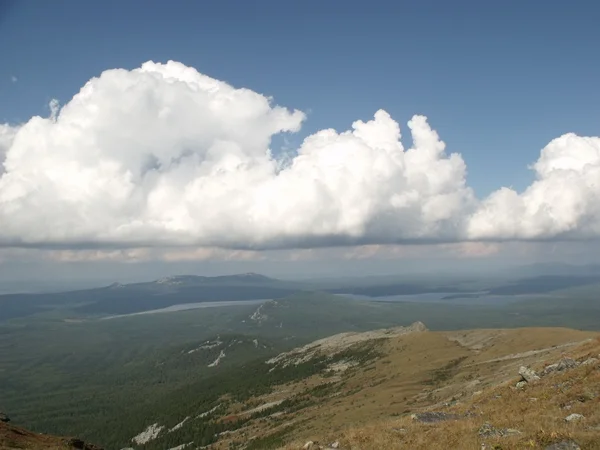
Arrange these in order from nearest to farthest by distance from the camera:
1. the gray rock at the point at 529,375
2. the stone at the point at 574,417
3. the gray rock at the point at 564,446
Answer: the gray rock at the point at 564,446
the stone at the point at 574,417
the gray rock at the point at 529,375

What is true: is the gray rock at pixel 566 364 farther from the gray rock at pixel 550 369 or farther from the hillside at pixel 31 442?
the hillside at pixel 31 442

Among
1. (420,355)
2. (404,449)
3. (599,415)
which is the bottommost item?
(420,355)

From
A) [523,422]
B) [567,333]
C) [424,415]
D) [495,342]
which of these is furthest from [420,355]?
[523,422]

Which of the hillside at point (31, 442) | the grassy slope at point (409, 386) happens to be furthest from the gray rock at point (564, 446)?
the hillside at point (31, 442)

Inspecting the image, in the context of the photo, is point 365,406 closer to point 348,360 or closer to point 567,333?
point 567,333

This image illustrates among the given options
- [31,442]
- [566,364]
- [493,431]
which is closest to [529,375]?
[566,364]

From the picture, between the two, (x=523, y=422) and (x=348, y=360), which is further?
(x=348, y=360)

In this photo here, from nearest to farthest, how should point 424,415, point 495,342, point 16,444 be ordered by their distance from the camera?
point 16,444 < point 424,415 < point 495,342
